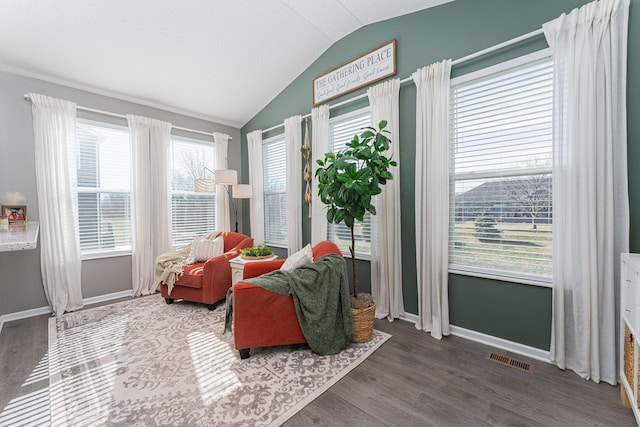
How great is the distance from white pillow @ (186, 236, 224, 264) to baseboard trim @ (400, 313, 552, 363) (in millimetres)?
2917

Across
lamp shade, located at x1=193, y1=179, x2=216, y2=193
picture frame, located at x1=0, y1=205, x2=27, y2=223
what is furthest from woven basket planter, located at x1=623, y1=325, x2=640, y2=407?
picture frame, located at x1=0, y1=205, x2=27, y2=223

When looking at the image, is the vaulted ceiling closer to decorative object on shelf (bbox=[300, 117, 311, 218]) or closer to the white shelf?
decorative object on shelf (bbox=[300, 117, 311, 218])

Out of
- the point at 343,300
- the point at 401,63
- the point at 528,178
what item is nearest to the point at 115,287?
the point at 343,300

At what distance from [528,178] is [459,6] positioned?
65.8 inches

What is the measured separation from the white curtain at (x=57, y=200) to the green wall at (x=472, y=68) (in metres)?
3.44

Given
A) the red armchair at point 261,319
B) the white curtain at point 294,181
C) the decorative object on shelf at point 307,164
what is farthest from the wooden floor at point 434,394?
the decorative object on shelf at point 307,164

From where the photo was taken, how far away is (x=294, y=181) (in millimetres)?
3801

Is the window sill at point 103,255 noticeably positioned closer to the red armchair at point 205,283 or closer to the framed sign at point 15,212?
the framed sign at point 15,212

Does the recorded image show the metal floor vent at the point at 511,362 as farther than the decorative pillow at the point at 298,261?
No

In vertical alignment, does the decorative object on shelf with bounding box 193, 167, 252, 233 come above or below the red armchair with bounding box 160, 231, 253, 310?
above

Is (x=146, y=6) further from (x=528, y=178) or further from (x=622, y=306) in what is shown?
(x=622, y=306)

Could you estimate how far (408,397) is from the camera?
1671 millimetres

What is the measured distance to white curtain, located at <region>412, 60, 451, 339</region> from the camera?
239cm

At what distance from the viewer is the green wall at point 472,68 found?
6.19 ft
